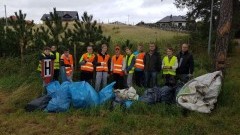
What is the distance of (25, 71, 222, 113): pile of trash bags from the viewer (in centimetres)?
898

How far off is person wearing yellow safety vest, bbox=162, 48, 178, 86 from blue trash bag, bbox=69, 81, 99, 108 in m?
2.20

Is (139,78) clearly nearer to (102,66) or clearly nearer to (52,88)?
(102,66)

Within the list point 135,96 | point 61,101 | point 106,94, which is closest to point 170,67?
point 135,96

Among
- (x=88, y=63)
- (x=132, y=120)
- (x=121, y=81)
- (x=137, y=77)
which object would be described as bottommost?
(x=132, y=120)

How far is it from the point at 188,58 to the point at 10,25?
928 cm

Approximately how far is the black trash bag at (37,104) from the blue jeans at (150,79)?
3046 millimetres

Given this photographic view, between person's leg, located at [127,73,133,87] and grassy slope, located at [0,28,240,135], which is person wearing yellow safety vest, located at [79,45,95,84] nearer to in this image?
person's leg, located at [127,73,133,87]

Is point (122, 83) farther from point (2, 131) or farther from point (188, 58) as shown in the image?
point (2, 131)

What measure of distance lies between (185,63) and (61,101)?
11.9 feet

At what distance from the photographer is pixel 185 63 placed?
10477mm

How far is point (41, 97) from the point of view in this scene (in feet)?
34.0

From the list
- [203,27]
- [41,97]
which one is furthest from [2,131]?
[203,27]

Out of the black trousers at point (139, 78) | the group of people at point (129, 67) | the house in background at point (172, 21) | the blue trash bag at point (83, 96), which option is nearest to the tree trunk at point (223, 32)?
the group of people at point (129, 67)

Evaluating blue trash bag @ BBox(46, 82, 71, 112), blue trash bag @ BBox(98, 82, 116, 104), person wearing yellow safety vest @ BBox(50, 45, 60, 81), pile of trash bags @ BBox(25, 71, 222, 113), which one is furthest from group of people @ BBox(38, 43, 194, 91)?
blue trash bag @ BBox(46, 82, 71, 112)
